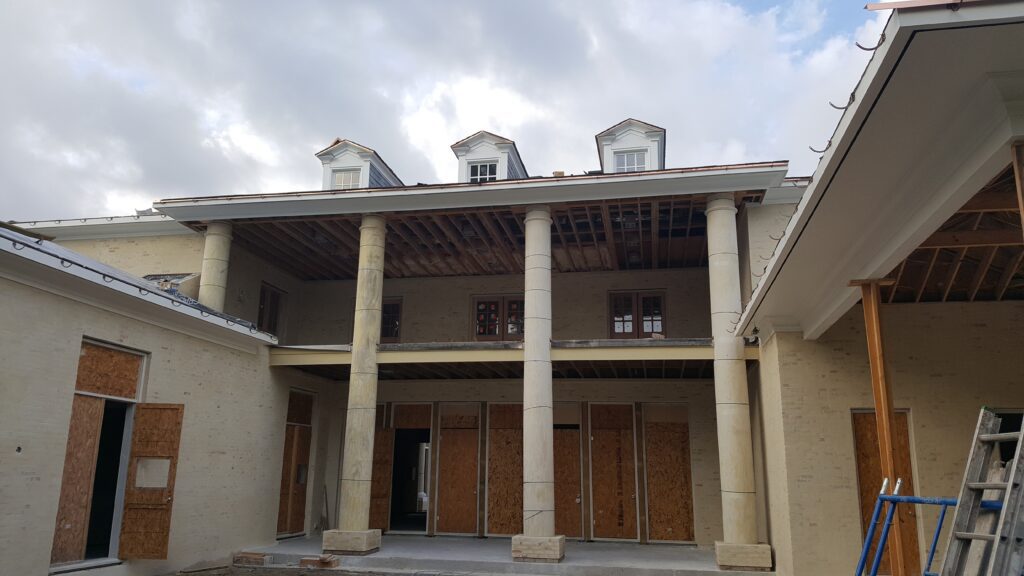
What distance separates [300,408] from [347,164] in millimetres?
6106

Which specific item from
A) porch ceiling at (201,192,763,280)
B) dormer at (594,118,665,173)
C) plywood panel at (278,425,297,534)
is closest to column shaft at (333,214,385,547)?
porch ceiling at (201,192,763,280)

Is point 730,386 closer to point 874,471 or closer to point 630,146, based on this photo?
point 874,471

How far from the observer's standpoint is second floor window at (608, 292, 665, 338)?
1884 cm

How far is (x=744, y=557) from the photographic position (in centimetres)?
1270

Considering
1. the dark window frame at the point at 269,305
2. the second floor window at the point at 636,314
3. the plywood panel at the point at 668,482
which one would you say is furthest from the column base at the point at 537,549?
the dark window frame at the point at 269,305

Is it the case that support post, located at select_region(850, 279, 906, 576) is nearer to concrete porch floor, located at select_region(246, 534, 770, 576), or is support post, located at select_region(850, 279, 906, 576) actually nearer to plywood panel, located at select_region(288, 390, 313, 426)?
concrete porch floor, located at select_region(246, 534, 770, 576)

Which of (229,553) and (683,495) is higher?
(683,495)

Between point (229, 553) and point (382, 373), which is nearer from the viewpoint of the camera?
point (229, 553)

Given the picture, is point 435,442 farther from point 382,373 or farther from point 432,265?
point 432,265

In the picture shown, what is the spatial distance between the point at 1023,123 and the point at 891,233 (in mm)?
2572

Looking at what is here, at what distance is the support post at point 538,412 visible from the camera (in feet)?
44.8

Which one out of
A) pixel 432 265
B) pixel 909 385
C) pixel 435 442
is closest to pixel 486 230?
pixel 432 265

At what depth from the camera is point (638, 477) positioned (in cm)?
1767

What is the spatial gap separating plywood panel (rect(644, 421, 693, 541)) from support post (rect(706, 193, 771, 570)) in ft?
12.0
